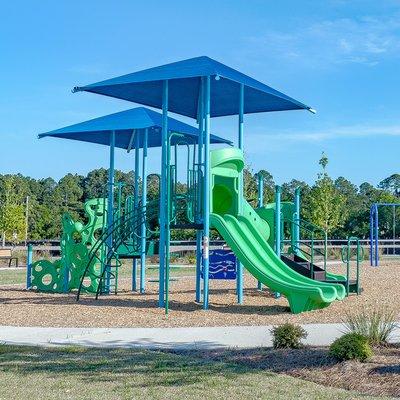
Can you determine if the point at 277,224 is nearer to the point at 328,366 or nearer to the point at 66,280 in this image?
the point at 66,280

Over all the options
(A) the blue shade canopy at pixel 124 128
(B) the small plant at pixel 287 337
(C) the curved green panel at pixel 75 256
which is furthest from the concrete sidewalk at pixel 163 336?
(C) the curved green panel at pixel 75 256

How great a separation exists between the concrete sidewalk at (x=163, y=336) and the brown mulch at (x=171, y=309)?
0.64m

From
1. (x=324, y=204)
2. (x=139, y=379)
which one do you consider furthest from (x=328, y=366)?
(x=324, y=204)

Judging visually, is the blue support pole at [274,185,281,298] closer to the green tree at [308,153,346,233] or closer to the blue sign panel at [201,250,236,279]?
the blue sign panel at [201,250,236,279]

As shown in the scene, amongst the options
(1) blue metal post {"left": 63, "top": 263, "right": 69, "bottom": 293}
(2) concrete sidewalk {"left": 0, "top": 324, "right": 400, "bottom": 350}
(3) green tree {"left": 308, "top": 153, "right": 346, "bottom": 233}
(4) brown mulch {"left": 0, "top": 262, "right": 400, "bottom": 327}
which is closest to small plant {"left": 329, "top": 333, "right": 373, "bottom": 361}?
(2) concrete sidewalk {"left": 0, "top": 324, "right": 400, "bottom": 350}

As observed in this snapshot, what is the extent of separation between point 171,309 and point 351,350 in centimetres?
651

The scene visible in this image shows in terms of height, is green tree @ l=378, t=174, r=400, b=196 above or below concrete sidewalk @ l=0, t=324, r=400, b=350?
above

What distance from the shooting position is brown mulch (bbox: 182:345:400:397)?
7.06 meters

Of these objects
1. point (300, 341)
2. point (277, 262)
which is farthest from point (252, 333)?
point (277, 262)

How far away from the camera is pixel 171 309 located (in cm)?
1394

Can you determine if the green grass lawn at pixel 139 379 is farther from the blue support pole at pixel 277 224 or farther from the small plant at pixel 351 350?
Result: the blue support pole at pixel 277 224

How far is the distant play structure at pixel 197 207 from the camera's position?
44.8ft

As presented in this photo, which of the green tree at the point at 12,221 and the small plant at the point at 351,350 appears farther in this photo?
the green tree at the point at 12,221

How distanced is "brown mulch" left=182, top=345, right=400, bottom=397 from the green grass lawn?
22 cm
